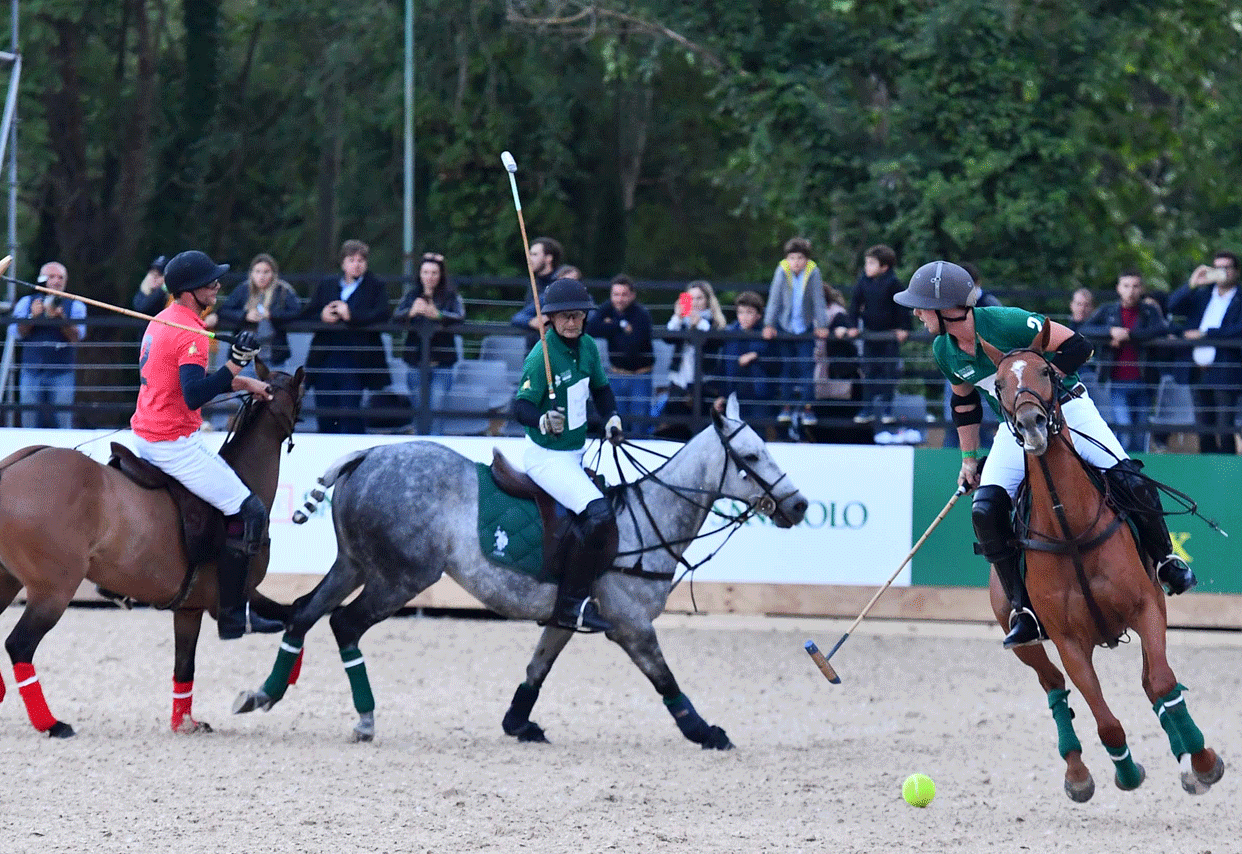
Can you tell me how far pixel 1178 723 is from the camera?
7.29 meters

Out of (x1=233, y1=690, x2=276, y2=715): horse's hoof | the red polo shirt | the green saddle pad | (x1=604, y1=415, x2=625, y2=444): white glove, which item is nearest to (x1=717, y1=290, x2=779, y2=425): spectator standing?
(x1=604, y1=415, x2=625, y2=444): white glove

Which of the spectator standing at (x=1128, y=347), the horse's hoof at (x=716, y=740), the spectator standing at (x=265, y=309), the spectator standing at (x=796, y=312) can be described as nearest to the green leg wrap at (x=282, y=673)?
the horse's hoof at (x=716, y=740)

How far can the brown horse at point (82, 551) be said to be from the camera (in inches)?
340

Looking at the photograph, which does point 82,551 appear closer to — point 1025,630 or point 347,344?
point 1025,630

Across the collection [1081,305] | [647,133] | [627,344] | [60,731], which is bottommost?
[60,731]

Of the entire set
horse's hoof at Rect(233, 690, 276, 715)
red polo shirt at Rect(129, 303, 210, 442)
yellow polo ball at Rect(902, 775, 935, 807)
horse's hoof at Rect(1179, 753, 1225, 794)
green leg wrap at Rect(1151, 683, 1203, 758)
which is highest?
red polo shirt at Rect(129, 303, 210, 442)

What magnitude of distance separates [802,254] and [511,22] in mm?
7524

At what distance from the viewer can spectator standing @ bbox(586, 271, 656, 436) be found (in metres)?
13.1

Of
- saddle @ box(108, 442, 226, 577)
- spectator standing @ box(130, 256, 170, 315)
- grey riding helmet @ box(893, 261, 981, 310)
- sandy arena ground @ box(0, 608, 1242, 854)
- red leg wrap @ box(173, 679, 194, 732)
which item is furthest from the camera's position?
spectator standing @ box(130, 256, 170, 315)

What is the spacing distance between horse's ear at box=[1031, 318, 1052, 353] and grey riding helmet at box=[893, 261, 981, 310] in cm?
35

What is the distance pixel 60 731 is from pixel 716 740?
3459mm

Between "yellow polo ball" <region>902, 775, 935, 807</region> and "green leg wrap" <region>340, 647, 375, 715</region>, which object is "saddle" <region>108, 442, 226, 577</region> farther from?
"yellow polo ball" <region>902, 775, 935, 807</region>

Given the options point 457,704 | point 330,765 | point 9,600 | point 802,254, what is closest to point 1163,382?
point 802,254

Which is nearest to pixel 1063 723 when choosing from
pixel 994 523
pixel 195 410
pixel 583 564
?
pixel 994 523
